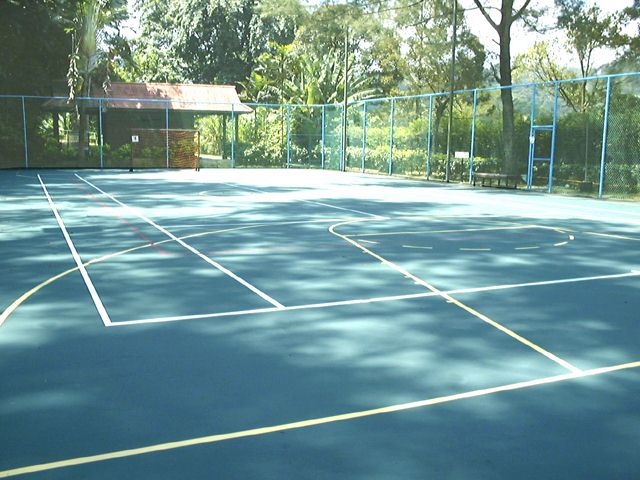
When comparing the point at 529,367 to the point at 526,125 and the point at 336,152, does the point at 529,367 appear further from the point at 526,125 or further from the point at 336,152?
the point at 336,152

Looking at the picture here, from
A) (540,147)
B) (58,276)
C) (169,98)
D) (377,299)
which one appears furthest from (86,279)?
(169,98)

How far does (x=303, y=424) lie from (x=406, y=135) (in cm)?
2563

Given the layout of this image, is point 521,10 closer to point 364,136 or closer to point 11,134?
point 364,136

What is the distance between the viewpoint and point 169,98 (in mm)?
35375

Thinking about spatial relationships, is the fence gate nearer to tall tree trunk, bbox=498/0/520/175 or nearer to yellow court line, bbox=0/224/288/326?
tall tree trunk, bbox=498/0/520/175

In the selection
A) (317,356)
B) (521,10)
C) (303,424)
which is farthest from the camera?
(521,10)

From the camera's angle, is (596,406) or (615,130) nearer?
(596,406)

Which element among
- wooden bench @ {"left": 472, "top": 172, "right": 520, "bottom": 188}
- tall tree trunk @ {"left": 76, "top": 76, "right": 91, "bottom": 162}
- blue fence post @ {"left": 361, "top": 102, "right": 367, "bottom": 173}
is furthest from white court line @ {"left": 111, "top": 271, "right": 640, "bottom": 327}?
tall tree trunk @ {"left": 76, "top": 76, "right": 91, "bottom": 162}

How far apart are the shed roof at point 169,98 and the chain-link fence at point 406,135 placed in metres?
0.14

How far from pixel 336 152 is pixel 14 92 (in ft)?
50.1

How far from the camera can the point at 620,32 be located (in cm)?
2680

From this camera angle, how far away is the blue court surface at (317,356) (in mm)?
3312

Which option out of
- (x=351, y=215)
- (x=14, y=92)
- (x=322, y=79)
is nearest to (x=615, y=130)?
(x=351, y=215)

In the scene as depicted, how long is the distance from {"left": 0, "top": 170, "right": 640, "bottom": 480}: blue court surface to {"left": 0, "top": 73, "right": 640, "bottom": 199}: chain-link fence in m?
10.1
